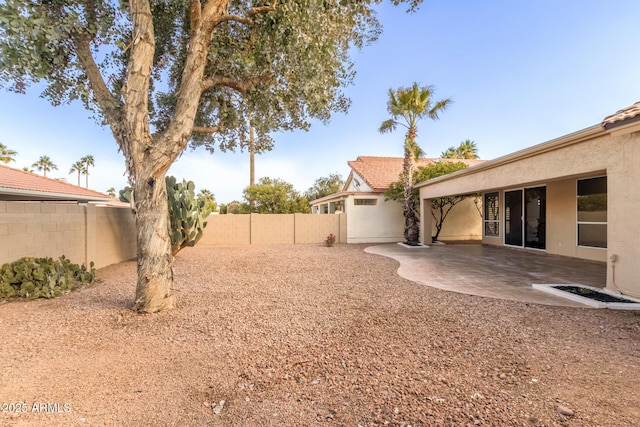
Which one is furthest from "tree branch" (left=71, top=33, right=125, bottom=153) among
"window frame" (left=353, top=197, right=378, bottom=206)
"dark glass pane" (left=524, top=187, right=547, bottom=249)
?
"dark glass pane" (left=524, top=187, right=547, bottom=249)

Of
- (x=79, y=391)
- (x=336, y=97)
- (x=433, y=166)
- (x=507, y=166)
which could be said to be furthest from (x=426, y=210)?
(x=79, y=391)

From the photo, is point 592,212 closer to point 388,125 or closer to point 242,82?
point 388,125

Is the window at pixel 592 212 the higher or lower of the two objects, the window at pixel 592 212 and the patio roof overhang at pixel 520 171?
the lower

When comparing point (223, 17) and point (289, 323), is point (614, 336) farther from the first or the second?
point (223, 17)

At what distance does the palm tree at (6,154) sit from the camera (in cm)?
2977

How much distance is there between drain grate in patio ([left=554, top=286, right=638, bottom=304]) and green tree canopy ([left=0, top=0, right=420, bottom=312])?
6.47m

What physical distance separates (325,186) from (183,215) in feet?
85.4

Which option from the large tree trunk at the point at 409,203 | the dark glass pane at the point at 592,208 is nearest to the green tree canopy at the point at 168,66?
the large tree trunk at the point at 409,203

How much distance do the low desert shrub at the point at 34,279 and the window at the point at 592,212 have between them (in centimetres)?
1452

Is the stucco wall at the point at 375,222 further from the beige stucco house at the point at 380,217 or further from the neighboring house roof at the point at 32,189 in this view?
the neighboring house roof at the point at 32,189

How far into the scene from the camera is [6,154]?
101 feet

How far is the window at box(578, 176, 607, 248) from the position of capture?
903 cm

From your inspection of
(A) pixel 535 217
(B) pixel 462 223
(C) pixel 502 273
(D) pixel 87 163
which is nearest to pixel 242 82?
(C) pixel 502 273

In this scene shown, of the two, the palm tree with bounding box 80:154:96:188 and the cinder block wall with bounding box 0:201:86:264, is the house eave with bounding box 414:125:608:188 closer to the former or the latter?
the cinder block wall with bounding box 0:201:86:264
